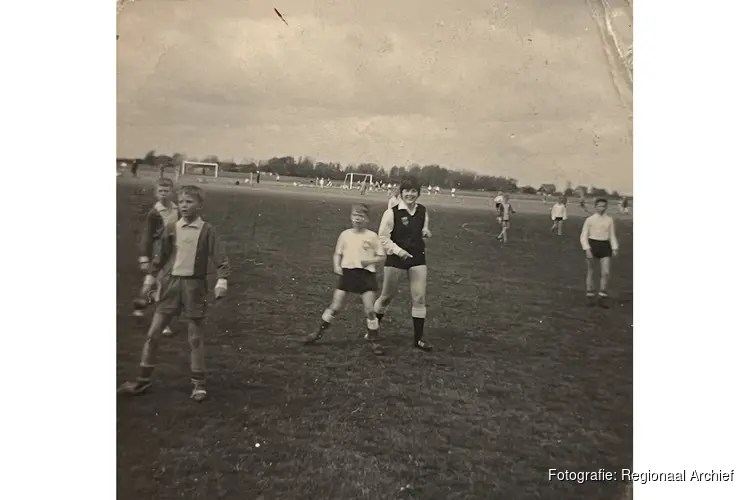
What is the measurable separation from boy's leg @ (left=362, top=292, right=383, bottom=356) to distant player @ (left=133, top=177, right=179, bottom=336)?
0.76 meters

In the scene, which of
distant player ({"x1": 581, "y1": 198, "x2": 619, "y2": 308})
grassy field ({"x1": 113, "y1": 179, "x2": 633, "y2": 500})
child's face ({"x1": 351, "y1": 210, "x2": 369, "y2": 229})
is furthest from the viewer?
distant player ({"x1": 581, "y1": 198, "x2": 619, "y2": 308})

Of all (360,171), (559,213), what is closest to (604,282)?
(559,213)

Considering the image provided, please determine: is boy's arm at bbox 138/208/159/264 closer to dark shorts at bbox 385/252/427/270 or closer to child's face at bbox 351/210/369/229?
child's face at bbox 351/210/369/229

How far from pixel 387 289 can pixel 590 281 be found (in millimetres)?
837

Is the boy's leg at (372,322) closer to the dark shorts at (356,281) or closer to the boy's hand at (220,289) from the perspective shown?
the dark shorts at (356,281)

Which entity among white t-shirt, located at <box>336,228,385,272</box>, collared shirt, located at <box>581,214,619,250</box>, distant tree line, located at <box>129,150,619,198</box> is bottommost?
white t-shirt, located at <box>336,228,385,272</box>

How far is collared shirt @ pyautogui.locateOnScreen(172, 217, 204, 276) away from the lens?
233 cm

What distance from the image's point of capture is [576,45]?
2.53 metres

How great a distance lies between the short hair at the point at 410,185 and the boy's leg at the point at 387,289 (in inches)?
12.4

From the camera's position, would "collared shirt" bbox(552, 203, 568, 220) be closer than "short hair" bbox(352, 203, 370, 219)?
No

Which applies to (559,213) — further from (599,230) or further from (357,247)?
(357,247)

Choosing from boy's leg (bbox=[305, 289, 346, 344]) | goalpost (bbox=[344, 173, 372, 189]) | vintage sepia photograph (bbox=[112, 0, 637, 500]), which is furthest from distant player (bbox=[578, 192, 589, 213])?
boy's leg (bbox=[305, 289, 346, 344])
